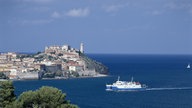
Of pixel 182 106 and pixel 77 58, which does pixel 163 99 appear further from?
pixel 77 58

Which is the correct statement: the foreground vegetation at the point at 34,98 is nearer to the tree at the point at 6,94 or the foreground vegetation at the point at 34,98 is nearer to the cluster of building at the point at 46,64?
the tree at the point at 6,94

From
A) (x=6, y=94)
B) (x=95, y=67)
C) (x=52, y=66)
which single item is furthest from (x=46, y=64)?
(x=6, y=94)

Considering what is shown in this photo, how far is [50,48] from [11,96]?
205 feet

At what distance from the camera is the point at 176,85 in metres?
44.8

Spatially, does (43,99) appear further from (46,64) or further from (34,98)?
(46,64)

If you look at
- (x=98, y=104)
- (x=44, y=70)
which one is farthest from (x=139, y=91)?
(x=44, y=70)

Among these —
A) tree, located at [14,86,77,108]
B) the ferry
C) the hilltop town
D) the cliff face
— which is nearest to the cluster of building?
the hilltop town

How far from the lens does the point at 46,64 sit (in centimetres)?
6388

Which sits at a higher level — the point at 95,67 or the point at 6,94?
the point at 95,67

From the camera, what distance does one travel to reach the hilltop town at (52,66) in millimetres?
57438

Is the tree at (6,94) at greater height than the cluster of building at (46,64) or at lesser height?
lesser

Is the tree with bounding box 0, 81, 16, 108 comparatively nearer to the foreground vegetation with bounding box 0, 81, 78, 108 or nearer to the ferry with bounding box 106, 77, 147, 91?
the foreground vegetation with bounding box 0, 81, 78, 108

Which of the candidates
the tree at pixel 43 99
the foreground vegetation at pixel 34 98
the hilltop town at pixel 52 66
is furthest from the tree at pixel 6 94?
the hilltop town at pixel 52 66

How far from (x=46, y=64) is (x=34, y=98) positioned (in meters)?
48.1
